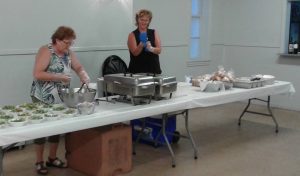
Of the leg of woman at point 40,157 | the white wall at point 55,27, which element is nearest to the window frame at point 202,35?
the white wall at point 55,27

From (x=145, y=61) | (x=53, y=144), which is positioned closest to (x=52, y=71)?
(x=53, y=144)

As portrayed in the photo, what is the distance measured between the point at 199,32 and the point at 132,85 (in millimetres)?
4124

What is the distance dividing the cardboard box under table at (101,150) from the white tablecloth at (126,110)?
237 millimetres

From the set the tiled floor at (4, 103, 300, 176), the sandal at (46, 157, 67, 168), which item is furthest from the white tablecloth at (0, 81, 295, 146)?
the sandal at (46, 157, 67, 168)

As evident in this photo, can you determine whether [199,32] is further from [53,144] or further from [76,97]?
[76,97]

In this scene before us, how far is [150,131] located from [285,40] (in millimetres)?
3131

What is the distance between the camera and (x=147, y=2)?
221 inches

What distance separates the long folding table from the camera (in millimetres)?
2451

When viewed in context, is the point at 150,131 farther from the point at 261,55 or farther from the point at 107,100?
the point at 261,55

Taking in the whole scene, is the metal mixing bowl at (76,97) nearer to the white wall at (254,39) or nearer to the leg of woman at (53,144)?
the leg of woman at (53,144)

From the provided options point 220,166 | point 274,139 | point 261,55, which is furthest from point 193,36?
point 220,166

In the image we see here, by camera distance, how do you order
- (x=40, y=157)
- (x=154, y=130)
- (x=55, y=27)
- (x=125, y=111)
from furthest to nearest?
1. (x=55, y=27)
2. (x=154, y=130)
3. (x=40, y=157)
4. (x=125, y=111)

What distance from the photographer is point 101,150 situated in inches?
124

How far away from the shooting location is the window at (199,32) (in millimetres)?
6793
